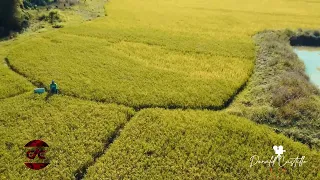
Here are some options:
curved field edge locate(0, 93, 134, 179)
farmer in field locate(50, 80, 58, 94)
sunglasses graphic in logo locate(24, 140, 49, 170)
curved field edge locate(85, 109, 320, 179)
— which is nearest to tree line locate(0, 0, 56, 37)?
farmer in field locate(50, 80, 58, 94)

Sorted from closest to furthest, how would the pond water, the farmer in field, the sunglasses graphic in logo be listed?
the sunglasses graphic in logo, the farmer in field, the pond water

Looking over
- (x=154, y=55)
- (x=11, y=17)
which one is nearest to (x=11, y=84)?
(x=154, y=55)

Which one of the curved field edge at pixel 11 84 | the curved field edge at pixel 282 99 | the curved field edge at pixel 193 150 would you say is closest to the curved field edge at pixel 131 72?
the curved field edge at pixel 11 84

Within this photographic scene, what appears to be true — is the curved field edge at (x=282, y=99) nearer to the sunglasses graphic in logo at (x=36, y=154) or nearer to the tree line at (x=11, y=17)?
the sunglasses graphic in logo at (x=36, y=154)

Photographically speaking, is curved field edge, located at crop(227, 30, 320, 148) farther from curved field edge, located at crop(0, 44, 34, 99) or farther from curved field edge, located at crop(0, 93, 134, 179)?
curved field edge, located at crop(0, 44, 34, 99)

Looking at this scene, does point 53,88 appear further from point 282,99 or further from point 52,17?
point 52,17

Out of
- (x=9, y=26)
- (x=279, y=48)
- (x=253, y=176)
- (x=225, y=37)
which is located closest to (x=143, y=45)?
(x=225, y=37)
